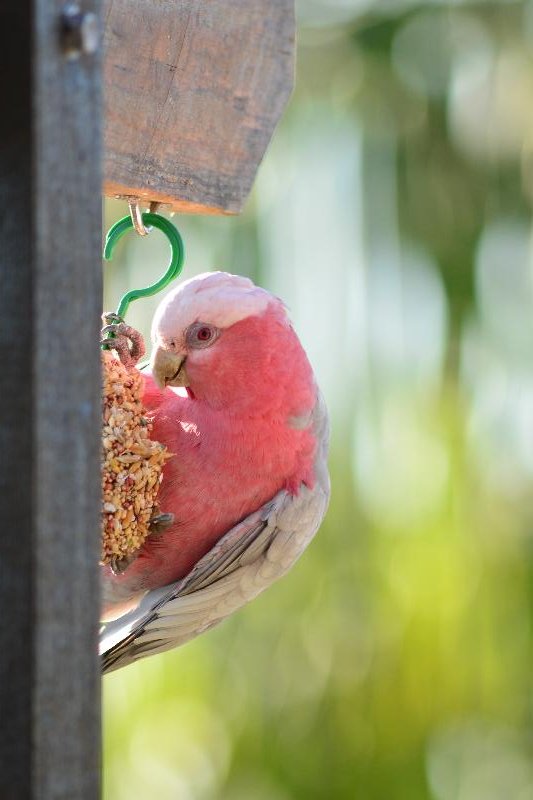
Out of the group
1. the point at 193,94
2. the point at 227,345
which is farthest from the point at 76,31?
the point at 227,345

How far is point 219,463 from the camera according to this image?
166 cm

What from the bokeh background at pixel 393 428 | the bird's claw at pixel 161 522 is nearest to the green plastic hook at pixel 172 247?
the bird's claw at pixel 161 522

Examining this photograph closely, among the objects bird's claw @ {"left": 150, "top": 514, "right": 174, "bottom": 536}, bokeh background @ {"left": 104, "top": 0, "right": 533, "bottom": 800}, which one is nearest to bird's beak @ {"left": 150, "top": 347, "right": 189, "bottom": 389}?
bird's claw @ {"left": 150, "top": 514, "right": 174, "bottom": 536}

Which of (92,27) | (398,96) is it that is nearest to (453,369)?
(398,96)

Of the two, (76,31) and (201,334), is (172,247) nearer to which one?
(201,334)

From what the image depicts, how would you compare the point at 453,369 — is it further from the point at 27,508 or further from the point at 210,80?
the point at 27,508

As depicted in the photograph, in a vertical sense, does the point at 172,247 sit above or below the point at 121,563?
above

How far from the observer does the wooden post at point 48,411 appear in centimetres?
94

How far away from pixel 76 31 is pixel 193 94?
25.8 inches

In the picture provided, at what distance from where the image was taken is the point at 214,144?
1.61 m

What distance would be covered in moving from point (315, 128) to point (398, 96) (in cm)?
42

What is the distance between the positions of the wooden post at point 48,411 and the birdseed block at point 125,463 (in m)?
0.52

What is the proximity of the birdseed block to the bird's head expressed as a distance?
11 centimetres

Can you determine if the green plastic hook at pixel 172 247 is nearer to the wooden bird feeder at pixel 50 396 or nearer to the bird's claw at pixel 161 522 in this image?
the bird's claw at pixel 161 522
